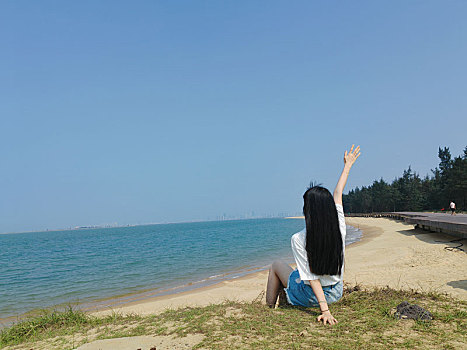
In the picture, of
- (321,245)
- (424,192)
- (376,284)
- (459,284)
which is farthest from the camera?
(424,192)

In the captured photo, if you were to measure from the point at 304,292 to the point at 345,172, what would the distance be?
169cm

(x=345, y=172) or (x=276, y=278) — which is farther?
(x=276, y=278)

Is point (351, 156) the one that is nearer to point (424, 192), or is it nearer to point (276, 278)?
point (276, 278)

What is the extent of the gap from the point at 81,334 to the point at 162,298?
6.11 metres

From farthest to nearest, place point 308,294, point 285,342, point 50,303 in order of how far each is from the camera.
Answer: point 50,303 → point 308,294 → point 285,342

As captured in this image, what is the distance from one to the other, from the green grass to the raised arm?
1475 mm

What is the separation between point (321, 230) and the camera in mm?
3516

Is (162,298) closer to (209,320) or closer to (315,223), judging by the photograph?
(209,320)

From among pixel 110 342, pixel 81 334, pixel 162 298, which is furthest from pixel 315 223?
pixel 162 298

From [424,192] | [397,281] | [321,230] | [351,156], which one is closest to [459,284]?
[397,281]

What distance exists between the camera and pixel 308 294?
13.1 feet

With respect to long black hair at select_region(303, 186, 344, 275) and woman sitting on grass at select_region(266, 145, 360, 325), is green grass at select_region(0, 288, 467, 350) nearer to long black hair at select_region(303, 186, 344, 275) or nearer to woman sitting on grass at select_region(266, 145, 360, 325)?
woman sitting on grass at select_region(266, 145, 360, 325)

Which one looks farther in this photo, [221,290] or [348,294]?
[221,290]

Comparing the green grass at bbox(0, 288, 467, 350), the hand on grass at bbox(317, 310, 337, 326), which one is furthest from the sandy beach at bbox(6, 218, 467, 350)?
the hand on grass at bbox(317, 310, 337, 326)
